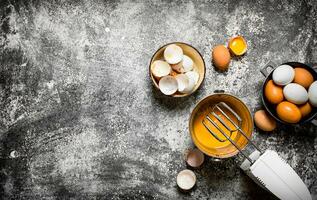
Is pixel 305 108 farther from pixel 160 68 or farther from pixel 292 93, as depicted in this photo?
pixel 160 68

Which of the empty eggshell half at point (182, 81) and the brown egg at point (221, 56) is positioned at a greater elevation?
the brown egg at point (221, 56)

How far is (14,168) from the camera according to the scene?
4.83 feet

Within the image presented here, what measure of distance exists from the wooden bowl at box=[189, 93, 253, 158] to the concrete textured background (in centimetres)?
8

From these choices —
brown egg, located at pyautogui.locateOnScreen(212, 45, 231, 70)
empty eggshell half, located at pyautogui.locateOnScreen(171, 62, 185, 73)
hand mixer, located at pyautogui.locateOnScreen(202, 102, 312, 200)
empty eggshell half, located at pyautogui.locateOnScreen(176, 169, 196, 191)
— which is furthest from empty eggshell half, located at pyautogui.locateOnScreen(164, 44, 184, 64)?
empty eggshell half, located at pyautogui.locateOnScreen(176, 169, 196, 191)

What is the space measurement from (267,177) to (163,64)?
495 mm

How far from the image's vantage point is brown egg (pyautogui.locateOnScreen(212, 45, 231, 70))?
139 cm

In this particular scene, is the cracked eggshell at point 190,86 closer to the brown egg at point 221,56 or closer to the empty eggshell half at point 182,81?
the empty eggshell half at point 182,81

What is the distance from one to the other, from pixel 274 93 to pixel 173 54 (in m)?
0.35

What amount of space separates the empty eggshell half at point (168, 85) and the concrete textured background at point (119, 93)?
0.09 meters

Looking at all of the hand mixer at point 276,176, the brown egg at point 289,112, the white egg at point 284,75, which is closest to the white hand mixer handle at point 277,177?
the hand mixer at point 276,176

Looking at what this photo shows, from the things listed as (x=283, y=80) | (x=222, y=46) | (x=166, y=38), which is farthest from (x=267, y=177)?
(x=166, y=38)

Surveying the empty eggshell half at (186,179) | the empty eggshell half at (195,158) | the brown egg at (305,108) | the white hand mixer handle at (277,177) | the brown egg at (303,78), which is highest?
the brown egg at (303,78)

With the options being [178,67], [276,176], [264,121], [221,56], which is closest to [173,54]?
[178,67]

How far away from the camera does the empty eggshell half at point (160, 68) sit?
4.50 ft
